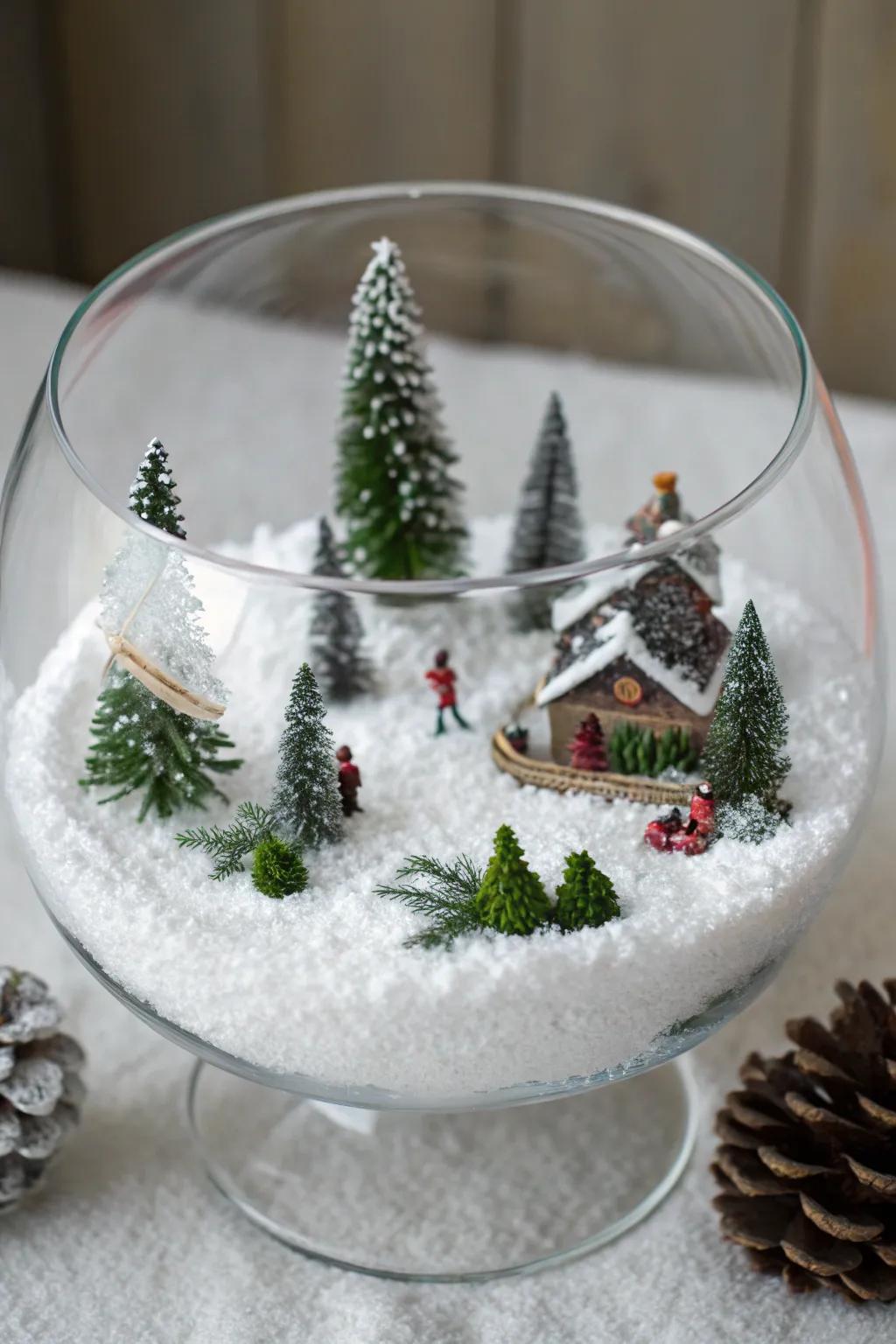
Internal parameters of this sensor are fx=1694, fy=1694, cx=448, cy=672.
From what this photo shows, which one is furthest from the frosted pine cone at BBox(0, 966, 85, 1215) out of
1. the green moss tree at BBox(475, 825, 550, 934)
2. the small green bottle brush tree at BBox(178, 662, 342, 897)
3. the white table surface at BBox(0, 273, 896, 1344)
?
the green moss tree at BBox(475, 825, 550, 934)

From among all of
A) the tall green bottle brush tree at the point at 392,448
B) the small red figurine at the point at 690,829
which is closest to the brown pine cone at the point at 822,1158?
the small red figurine at the point at 690,829

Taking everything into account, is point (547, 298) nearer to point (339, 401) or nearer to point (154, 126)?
point (339, 401)

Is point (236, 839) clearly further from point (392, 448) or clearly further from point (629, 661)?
point (392, 448)

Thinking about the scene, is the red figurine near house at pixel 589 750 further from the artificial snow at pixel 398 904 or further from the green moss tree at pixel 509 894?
the green moss tree at pixel 509 894

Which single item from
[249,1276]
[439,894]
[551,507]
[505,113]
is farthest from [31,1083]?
[505,113]

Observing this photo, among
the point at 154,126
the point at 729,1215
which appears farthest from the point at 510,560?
the point at 154,126
